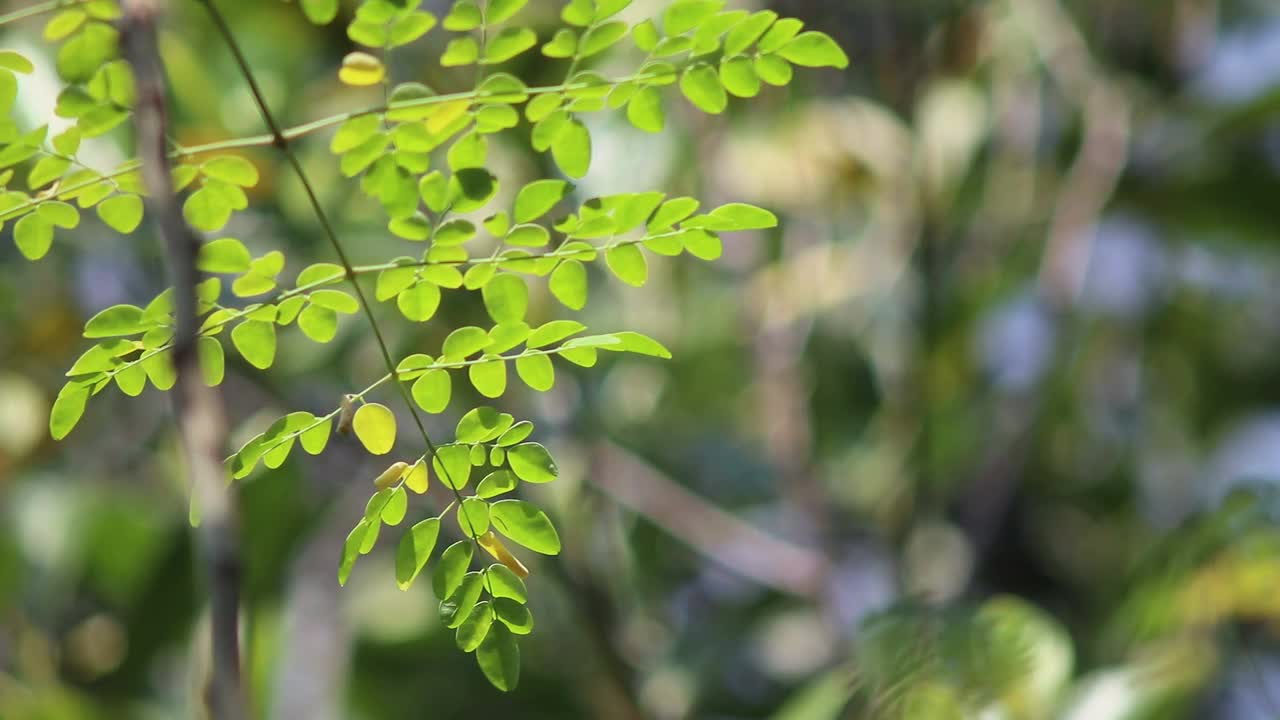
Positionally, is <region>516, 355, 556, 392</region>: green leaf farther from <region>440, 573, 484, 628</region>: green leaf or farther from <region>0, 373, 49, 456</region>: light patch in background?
<region>0, 373, 49, 456</region>: light patch in background

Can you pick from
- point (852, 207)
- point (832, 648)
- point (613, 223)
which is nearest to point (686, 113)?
point (852, 207)

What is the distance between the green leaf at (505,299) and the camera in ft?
1.09

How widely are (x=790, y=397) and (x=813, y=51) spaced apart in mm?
766

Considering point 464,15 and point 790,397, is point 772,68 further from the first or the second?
point 790,397

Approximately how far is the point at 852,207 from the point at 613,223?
109cm

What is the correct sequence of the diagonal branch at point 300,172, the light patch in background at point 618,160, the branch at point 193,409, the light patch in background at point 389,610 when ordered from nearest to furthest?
the branch at point 193,409 → the diagonal branch at point 300,172 → the light patch in background at point 618,160 → the light patch in background at point 389,610

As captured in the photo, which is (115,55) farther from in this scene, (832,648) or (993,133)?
(993,133)

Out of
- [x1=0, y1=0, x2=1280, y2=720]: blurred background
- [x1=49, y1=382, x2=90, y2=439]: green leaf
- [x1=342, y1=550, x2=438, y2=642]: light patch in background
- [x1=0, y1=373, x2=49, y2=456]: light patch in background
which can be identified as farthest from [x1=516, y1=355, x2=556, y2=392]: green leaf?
[x1=0, y1=373, x2=49, y2=456]: light patch in background

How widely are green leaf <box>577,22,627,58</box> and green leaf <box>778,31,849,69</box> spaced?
4 centimetres

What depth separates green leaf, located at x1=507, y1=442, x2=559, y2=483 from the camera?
12.6 inches

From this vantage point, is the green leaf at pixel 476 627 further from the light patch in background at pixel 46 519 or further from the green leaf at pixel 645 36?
the light patch in background at pixel 46 519

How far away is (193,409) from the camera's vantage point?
0.60 ft

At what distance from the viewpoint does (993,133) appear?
1.52 m

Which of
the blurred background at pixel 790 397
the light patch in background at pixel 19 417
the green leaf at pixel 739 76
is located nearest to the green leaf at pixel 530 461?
the green leaf at pixel 739 76
